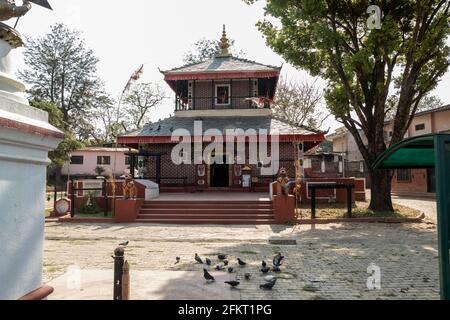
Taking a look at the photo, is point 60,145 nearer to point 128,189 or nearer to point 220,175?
point 220,175

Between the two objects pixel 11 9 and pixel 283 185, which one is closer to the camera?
pixel 11 9

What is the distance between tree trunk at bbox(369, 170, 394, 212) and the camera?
14.4 metres

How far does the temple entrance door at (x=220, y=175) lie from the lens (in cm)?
2064

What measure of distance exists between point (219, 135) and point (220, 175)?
130 inches

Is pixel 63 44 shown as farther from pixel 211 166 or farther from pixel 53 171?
pixel 211 166

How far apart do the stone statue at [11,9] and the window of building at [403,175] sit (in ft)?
100.0

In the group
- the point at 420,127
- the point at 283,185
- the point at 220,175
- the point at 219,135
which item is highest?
the point at 420,127

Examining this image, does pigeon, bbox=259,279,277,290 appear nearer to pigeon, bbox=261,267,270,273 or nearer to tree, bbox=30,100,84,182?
pigeon, bbox=261,267,270,273

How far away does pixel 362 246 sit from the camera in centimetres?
875

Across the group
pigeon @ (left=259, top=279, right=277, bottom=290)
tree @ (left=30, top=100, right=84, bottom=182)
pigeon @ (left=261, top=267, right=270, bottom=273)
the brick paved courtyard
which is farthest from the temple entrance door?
tree @ (left=30, top=100, right=84, bottom=182)

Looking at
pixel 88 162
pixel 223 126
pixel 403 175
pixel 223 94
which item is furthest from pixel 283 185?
pixel 88 162

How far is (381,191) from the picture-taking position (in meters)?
14.4
